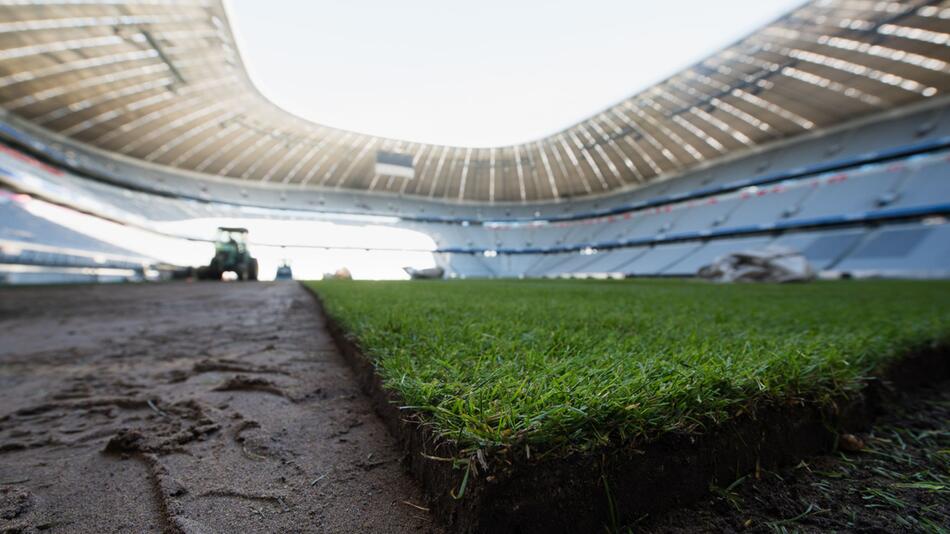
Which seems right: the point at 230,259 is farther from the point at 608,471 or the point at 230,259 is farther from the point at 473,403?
the point at 608,471

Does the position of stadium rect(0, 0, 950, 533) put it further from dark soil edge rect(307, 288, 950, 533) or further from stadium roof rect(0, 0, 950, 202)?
stadium roof rect(0, 0, 950, 202)

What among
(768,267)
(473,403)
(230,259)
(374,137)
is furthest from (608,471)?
(374,137)

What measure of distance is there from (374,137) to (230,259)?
16118mm

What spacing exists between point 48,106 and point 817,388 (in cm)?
3201

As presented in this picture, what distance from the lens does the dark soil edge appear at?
60 centimetres

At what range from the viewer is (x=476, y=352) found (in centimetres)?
136

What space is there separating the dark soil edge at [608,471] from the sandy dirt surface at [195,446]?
0.34 ft

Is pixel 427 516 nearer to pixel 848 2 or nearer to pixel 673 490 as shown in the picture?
pixel 673 490

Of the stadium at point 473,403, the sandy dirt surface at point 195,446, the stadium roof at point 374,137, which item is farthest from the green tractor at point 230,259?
the sandy dirt surface at point 195,446

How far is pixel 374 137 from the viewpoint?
2616 cm

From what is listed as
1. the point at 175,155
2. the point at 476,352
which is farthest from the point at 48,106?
the point at 476,352

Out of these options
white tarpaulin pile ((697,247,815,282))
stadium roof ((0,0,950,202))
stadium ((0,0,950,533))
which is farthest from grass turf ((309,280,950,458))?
stadium roof ((0,0,950,202))

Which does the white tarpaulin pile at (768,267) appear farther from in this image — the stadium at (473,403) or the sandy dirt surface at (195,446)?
the sandy dirt surface at (195,446)

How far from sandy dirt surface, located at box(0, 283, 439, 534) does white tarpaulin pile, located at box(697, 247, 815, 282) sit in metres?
11.5
